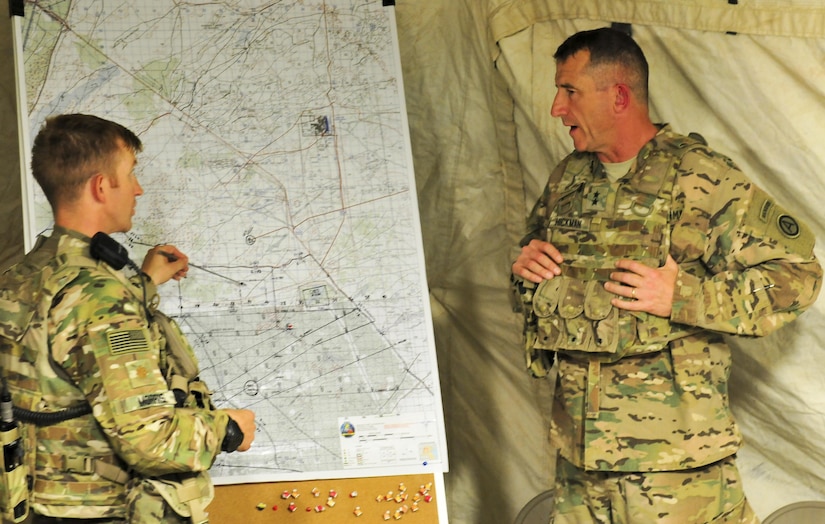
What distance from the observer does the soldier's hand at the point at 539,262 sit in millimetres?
2750

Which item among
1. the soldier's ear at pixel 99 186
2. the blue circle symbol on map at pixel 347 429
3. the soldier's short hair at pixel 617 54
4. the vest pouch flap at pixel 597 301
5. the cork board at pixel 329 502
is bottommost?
the cork board at pixel 329 502

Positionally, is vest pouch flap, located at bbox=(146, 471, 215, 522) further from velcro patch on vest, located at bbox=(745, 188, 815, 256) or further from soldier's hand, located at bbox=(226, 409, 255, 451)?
velcro patch on vest, located at bbox=(745, 188, 815, 256)

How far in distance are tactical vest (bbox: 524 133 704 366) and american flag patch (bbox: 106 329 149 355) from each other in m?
1.06

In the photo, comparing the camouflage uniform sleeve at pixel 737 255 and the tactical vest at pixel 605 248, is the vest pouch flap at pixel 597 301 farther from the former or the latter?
the camouflage uniform sleeve at pixel 737 255

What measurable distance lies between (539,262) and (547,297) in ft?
0.33

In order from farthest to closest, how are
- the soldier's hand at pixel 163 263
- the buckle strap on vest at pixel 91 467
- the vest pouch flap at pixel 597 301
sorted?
the soldier's hand at pixel 163 263
the vest pouch flap at pixel 597 301
the buckle strap on vest at pixel 91 467

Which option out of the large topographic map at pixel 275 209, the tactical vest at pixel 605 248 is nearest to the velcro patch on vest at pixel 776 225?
the tactical vest at pixel 605 248

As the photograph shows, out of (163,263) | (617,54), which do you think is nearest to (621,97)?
(617,54)

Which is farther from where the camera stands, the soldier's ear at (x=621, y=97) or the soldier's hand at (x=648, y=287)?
the soldier's ear at (x=621, y=97)

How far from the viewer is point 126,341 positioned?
2160 millimetres

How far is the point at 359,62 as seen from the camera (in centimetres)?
324

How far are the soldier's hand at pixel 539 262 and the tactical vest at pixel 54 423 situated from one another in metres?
1.00

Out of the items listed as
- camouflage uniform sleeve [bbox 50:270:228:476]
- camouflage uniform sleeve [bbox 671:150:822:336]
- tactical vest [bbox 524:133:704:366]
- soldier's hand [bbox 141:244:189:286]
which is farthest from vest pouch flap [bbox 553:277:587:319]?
soldier's hand [bbox 141:244:189:286]

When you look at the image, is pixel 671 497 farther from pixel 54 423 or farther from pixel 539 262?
pixel 54 423
